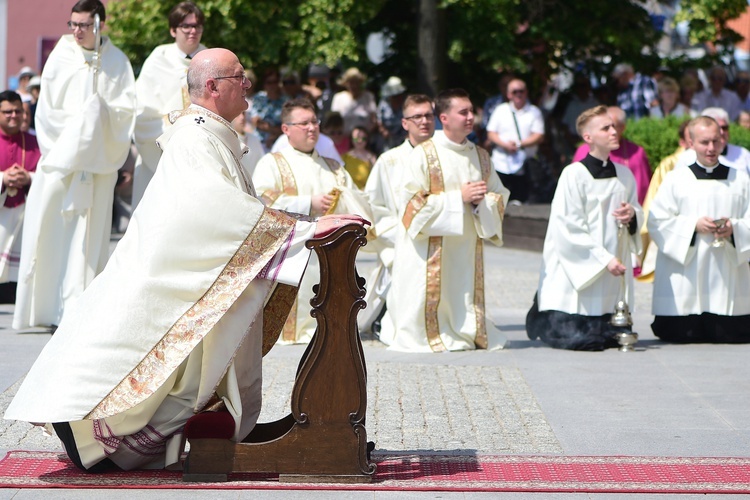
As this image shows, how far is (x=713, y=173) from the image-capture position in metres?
9.39

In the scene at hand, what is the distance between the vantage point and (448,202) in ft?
28.9

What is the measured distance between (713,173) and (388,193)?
240 cm

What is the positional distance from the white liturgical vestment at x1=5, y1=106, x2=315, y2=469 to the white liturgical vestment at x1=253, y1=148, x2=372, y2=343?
3887mm

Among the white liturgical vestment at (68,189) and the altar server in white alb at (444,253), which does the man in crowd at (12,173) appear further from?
the altar server in white alb at (444,253)

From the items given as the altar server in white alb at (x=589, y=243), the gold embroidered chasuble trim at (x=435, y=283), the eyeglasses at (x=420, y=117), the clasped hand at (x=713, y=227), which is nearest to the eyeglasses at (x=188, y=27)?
the eyeglasses at (x=420, y=117)

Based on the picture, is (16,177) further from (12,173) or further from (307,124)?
(307,124)

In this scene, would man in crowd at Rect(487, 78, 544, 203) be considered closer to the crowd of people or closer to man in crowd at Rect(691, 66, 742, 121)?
man in crowd at Rect(691, 66, 742, 121)

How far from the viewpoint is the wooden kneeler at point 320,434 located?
520 cm

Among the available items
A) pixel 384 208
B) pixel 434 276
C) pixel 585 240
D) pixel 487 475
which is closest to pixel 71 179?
pixel 384 208

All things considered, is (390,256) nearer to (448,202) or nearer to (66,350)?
(448,202)

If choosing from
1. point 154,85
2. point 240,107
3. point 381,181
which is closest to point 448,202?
point 381,181

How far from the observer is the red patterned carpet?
513cm

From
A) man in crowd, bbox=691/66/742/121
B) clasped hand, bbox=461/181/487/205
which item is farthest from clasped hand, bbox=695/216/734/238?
man in crowd, bbox=691/66/742/121

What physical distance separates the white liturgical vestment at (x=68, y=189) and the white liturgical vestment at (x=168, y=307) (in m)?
4.05
